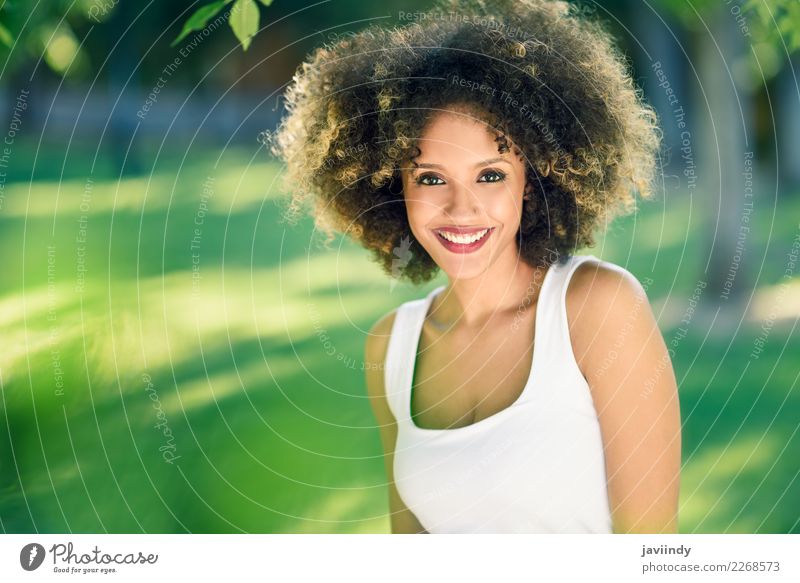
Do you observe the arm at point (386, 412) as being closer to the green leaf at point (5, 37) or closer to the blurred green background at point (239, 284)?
the blurred green background at point (239, 284)

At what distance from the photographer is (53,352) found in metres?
1.95

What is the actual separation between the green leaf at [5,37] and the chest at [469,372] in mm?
946

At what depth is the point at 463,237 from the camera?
5.02 ft

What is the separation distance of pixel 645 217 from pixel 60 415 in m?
2.02

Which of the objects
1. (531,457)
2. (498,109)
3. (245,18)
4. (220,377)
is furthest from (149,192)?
(531,457)

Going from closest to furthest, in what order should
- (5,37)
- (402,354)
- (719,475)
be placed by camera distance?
(402,354), (5,37), (719,475)

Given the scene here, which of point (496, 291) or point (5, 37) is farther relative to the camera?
point (5, 37)

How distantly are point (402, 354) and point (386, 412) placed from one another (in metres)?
0.11

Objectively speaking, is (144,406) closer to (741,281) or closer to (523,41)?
(523,41)

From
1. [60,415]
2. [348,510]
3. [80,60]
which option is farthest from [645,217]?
[60,415]

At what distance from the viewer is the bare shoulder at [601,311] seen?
1.41m

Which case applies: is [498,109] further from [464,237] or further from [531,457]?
[531,457]

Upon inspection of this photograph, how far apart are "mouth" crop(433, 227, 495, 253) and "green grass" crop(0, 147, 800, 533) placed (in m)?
0.66
